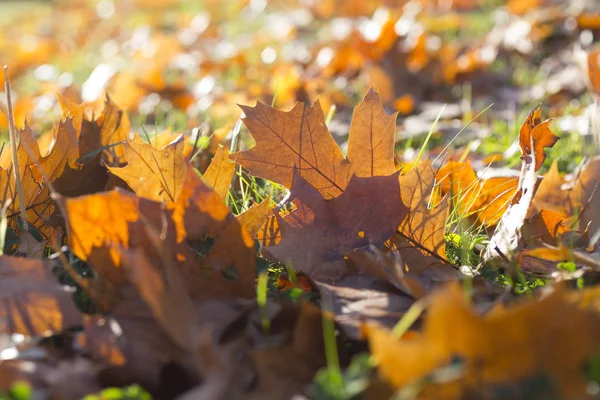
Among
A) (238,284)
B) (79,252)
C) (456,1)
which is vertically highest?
(79,252)

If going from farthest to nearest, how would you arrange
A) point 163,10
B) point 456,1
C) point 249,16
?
point 163,10, point 249,16, point 456,1

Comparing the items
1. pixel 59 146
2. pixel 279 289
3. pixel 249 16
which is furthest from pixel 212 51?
pixel 279 289

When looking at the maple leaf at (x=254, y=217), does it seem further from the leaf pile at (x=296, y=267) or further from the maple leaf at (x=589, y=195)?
the maple leaf at (x=589, y=195)

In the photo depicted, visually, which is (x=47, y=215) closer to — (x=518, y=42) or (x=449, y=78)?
(x=449, y=78)

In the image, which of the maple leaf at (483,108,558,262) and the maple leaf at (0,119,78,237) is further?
the maple leaf at (0,119,78,237)

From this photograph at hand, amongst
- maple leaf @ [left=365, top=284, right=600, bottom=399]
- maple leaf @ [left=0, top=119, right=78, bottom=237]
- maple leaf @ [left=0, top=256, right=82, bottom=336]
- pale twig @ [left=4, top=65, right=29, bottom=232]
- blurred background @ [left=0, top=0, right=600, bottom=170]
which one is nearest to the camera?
maple leaf @ [left=365, top=284, right=600, bottom=399]

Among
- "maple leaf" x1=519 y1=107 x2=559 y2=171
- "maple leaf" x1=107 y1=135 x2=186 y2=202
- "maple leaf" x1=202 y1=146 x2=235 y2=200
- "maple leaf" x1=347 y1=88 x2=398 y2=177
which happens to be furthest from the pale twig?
"maple leaf" x1=519 y1=107 x2=559 y2=171

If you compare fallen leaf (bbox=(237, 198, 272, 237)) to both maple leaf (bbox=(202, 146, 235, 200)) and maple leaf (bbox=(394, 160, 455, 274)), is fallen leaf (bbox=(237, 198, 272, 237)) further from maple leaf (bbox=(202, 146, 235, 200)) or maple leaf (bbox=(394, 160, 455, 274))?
maple leaf (bbox=(394, 160, 455, 274))
